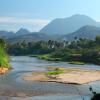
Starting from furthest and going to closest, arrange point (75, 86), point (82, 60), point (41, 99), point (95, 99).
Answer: point (82, 60) → point (75, 86) → point (41, 99) → point (95, 99)

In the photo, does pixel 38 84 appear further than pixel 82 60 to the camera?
No

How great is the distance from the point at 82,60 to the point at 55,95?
111 metres

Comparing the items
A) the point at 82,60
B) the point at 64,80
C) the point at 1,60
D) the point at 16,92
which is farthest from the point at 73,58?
the point at 16,92

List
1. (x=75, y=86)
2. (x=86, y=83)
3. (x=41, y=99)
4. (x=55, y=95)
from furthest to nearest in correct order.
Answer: (x=86, y=83) → (x=75, y=86) → (x=55, y=95) → (x=41, y=99)

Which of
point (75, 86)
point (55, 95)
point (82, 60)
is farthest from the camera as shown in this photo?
point (82, 60)

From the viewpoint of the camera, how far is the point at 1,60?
3841 inches

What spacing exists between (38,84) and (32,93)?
1167cm

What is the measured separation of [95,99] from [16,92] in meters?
20.5

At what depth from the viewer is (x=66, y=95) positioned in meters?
52.8

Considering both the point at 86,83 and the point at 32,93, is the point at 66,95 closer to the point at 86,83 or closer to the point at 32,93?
the point at 32,93

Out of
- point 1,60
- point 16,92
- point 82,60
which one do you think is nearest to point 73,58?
point 82,60

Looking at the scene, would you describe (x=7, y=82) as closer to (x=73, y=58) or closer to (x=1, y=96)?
(x=1, y=96)

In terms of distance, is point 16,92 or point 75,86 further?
point 75,86

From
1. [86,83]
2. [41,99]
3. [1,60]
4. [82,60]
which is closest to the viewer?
[41,99]
